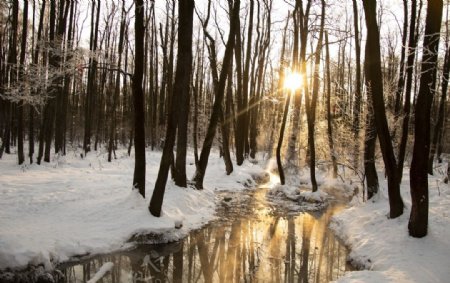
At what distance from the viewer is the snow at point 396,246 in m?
6.79

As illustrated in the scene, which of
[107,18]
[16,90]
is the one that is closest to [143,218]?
[16,90]

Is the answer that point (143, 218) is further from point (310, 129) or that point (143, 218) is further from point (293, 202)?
point (310, 129)

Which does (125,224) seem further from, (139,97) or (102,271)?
(139,97)

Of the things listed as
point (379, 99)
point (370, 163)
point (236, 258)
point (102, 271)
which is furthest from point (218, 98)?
point (102, 271)

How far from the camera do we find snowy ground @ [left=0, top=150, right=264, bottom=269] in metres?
7.24

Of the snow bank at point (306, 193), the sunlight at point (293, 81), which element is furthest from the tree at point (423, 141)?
the sunlight at point (293, 81)

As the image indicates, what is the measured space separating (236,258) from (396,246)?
3.21m

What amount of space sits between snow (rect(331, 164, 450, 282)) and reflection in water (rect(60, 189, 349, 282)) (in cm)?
52

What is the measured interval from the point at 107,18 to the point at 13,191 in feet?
64.6

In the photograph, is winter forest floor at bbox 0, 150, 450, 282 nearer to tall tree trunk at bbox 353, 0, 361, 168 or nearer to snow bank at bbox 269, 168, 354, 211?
tall tree trunk at bbox 353, 0, 361, 168

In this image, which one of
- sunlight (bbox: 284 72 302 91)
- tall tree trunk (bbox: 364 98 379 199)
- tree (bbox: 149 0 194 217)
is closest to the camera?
tree (bbox: 149 0 194 217)

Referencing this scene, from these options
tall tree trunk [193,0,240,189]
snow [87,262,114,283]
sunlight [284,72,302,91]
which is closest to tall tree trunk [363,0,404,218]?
tall tree trunk [193,0,240,189]

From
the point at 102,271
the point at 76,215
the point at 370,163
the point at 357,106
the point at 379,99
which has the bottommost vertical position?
the point at 102,271

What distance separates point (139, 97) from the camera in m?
9.98
